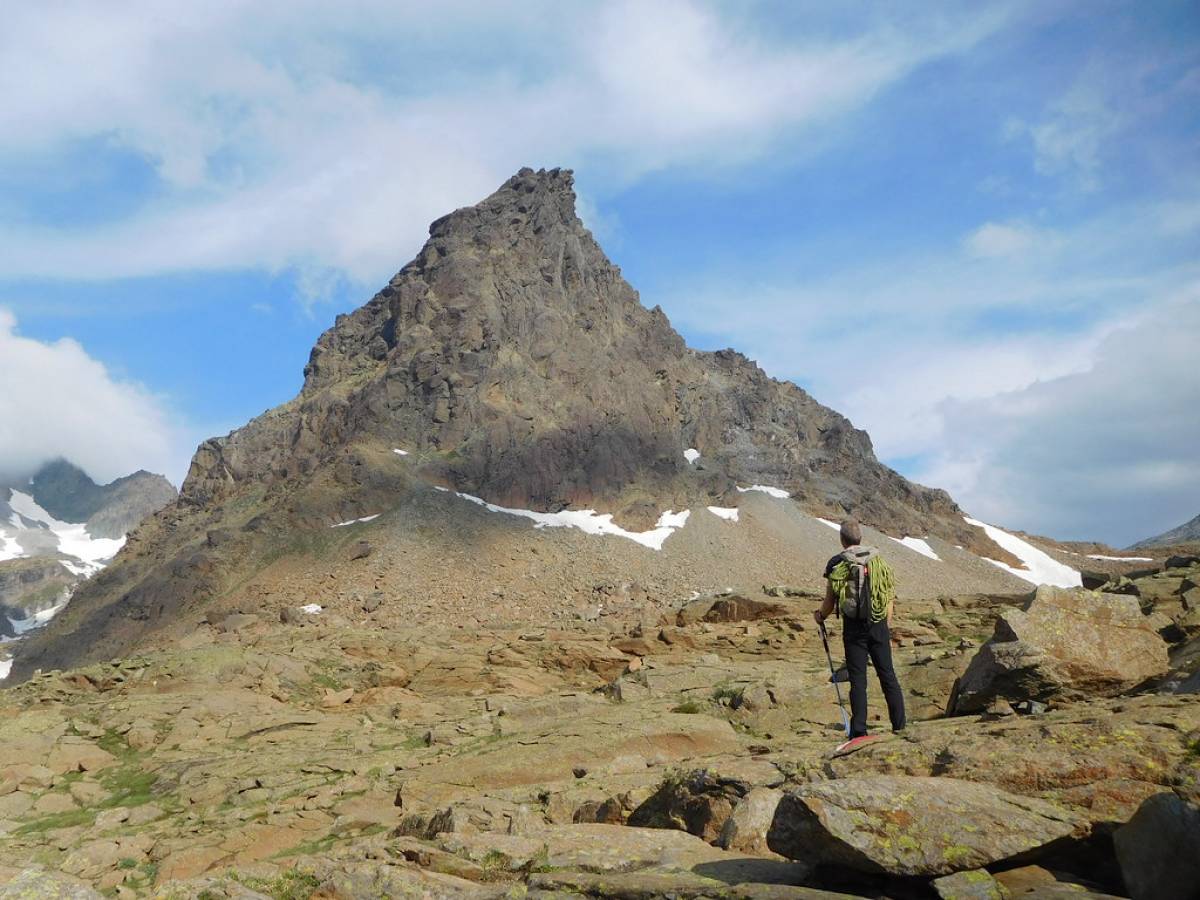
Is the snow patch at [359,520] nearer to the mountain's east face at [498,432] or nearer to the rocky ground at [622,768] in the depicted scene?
the mountain's east face at [498,432]

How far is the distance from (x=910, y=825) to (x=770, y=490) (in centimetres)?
11631

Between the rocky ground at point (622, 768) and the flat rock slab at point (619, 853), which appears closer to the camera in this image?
the rocky ground at point (622, 768)

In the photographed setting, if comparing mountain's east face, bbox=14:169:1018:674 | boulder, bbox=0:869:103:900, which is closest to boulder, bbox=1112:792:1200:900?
boulder, bbox=0:869:103:900

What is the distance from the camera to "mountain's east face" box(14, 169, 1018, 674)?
8906cm

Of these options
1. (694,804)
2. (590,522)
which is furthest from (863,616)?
(590,522)

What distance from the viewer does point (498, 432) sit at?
10481cm

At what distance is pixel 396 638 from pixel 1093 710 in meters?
32.9

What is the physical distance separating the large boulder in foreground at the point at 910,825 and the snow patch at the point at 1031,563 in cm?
11962

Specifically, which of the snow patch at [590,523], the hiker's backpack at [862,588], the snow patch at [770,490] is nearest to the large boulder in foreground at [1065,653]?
the hiker's backpack at [862,588]

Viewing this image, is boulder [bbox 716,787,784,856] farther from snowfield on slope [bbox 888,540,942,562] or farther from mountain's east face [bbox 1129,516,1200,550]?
→ mountain's east face [bbox 1129,516,1200,550]

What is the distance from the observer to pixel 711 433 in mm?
131000

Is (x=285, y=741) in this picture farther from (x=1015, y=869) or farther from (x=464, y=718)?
(x=1015, y=869)

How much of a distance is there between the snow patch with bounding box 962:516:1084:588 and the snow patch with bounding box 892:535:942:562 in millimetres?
9585

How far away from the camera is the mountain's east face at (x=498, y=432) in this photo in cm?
8906
